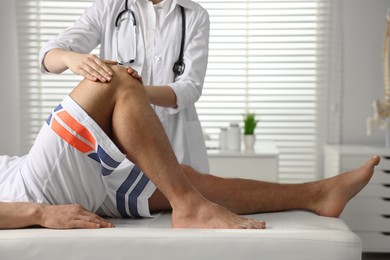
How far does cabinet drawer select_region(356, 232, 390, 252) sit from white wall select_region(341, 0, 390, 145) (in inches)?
33.9

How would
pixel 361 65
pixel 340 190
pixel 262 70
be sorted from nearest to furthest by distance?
pixel 340 190 < pixel 361 65 < pixel 262 70

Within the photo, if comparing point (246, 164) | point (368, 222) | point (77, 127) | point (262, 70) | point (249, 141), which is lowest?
point (368, 222)

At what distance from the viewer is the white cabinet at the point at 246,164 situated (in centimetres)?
437

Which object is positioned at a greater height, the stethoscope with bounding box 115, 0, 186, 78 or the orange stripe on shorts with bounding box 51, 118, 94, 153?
the stethoscope with bounding box 115, 0, 186, 78

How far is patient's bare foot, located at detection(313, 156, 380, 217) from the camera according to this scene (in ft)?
7.74

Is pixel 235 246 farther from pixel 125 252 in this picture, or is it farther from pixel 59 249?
pixel 59 249

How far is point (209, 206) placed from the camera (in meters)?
2.11

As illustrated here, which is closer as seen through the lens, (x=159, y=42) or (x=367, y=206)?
(x=159, y=42)

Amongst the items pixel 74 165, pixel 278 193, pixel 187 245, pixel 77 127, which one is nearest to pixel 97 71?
pixel 77 127

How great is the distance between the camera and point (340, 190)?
240 centimetres

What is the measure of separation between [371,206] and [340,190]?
218cm

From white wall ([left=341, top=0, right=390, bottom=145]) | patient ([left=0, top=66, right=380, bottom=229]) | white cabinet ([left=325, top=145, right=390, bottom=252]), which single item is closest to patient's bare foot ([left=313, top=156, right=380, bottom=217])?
patient ([left=0, top=66, right=380, bottom=229])

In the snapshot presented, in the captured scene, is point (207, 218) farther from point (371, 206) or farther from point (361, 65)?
point (361, 65)

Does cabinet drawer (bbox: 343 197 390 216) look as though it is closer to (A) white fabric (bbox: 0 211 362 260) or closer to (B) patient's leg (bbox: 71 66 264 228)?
(B) patient's leg (bbox: 71 66 264 228)
